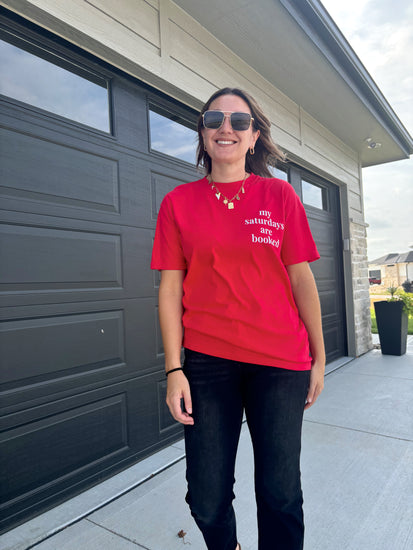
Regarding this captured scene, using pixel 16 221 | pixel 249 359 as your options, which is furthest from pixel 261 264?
pixel 16 221

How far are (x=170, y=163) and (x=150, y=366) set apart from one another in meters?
1.61

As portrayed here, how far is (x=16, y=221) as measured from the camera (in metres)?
1.99

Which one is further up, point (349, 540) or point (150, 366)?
point (150, 366)

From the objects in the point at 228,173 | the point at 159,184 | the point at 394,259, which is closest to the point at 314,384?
the point at 228,173

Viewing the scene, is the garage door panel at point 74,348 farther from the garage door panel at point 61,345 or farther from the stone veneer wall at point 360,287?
the stone veneer wall at point 360,287

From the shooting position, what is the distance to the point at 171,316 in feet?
4.13

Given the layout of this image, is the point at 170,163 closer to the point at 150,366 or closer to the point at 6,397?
the point at 150,366

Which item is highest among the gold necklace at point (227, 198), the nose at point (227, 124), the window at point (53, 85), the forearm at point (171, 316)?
the window at point (53, 85)

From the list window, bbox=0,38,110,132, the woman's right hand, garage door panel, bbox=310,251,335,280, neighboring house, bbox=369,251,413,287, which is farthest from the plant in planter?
neighboring house, bbox=369,251,413,287

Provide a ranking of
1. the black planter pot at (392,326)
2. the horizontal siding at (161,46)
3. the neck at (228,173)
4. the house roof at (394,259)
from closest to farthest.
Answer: the neck at (228,173)
the horizontal siding at (161,46)
the black planter pot at (392,326)
the house roof at (394,259)

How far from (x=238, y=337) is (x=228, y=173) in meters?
0.59

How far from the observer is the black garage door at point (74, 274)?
1971 millimetres

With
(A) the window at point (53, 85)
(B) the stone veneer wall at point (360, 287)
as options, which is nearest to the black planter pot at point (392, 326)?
(B) the stone veneer wall at point (360, 287)

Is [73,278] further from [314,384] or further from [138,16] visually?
[138,16]
